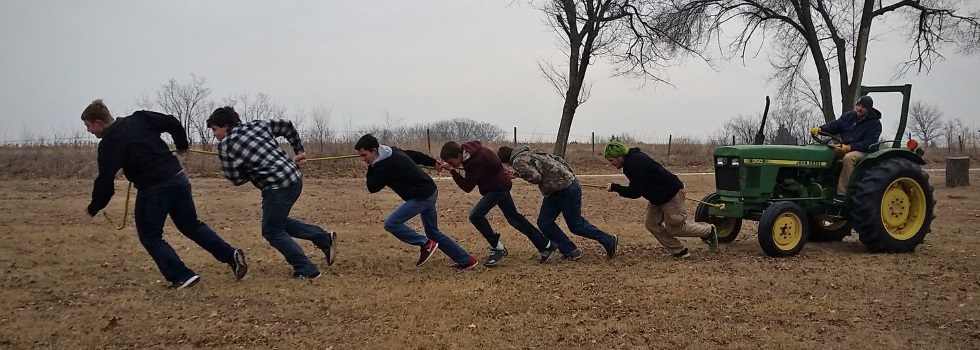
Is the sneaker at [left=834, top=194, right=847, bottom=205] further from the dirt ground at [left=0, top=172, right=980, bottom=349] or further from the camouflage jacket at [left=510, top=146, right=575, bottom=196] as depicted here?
the camouflage jacket at [left=510, top=146, right=575, bottom=196]

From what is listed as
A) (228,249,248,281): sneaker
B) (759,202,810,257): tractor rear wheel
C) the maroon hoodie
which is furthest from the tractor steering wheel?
(228,249,248,281): sneaker

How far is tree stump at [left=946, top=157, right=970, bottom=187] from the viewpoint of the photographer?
66.8ft

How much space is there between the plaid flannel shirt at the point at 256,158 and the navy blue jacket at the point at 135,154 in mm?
473

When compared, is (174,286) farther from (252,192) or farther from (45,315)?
(252,192)

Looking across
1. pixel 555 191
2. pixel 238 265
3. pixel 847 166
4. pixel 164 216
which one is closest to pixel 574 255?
pixel 555 191

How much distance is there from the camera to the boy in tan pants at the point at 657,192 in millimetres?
9070

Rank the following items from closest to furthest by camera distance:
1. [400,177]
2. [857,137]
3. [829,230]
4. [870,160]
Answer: [400,177] → [870,160] → [857,137] → [829,230]

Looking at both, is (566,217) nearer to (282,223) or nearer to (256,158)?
(282,223)

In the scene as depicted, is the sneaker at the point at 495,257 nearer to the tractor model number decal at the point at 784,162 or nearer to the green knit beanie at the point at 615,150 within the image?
the green knit beanie at the point at 615,150

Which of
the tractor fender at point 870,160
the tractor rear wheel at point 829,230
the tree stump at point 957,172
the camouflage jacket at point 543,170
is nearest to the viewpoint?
the camouflage jacket at point 543,170

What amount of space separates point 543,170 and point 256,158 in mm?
2905

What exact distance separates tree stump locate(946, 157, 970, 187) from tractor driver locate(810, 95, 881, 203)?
1225 centimetres

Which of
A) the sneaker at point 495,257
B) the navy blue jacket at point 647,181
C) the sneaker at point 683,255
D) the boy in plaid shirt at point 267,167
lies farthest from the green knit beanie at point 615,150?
the boy in plaid shirt at point 267,167

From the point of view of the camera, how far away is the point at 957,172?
20453 millimetres
